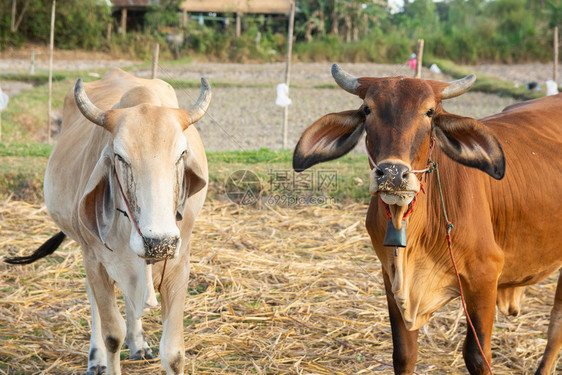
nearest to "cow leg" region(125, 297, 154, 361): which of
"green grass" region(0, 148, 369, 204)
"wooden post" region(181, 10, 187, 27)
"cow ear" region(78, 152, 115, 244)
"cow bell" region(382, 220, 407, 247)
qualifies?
"cow ear" region(78, 152, 115, 244)

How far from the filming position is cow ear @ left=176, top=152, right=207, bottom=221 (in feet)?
9.16

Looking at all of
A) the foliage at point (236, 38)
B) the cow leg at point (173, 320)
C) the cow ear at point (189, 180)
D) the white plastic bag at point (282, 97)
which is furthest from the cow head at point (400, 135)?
the foliage at point (236, 38)

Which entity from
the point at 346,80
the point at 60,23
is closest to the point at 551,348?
the point at 346,80

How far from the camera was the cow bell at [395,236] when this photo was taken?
2.52 m

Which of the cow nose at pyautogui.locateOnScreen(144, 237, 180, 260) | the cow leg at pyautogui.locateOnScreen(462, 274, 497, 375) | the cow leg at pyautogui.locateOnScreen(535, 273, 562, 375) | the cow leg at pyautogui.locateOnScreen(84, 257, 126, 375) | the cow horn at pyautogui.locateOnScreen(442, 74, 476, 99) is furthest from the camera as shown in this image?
the cow leg at pyautogui.locateOnScreen(535, 273, 562, 375)

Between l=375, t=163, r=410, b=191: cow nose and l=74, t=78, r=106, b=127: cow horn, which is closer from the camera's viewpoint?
l=375, t=163, r=410, b=191: cow nose

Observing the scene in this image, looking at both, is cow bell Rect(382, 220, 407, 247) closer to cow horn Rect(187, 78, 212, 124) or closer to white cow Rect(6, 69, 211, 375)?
white cow Rect(6, 69, 211, 375)

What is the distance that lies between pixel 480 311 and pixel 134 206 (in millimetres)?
1560

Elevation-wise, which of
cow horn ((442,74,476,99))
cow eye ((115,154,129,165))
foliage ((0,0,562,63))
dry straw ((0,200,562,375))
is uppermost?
foliage ((0,0,562,63))

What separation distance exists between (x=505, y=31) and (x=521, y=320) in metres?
23.1

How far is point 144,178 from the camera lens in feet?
8.16

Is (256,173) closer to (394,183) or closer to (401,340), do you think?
(401,340)

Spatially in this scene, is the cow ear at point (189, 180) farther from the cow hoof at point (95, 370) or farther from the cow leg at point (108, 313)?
the cow hoof at point (95, 370)

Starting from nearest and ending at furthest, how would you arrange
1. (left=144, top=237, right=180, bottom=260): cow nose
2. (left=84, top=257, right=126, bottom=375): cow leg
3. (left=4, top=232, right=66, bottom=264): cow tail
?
(left=144, top=237, right=180, bottom=260): cow nose, (left=84, top=257, right=126, bottom=375): cow leg, (left=4, top=232, right=66, bottom=264): cow tail
